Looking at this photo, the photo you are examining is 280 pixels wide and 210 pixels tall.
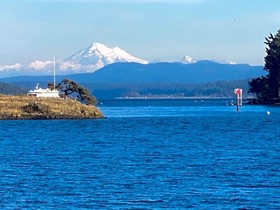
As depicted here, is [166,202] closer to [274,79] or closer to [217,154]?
[217,154]

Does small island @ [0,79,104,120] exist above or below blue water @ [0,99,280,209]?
above

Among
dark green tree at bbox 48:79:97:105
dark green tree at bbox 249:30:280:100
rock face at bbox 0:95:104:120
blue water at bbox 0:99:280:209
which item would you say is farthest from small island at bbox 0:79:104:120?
dark green tree at bbox 249:30:280:100

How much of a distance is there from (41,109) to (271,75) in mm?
74140

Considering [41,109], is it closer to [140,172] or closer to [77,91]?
[77,91]

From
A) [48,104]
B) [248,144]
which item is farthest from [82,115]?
[248,144]

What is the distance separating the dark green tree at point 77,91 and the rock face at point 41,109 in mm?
11060

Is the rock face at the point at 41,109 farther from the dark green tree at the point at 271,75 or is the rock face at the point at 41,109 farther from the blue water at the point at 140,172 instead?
the dark green tree at the point at 271,75

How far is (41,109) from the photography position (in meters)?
123

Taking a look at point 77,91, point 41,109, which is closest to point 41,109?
point 41,109

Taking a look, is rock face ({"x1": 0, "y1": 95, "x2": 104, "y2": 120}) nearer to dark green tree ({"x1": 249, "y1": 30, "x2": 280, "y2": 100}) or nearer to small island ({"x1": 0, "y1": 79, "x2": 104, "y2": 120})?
small island ({"x1": 0, "y1": 79, "x2": 104, "y2": 120})

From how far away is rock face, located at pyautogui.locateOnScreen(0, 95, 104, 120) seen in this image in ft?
400

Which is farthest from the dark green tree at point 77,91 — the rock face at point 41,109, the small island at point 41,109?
the rock face at point 41,109

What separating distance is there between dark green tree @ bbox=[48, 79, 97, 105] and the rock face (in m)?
11.1

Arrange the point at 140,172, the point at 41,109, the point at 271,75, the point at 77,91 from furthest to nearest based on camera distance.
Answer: the point at 271,75
the point at 77,91
the point at 41,109
the point at 140,172
